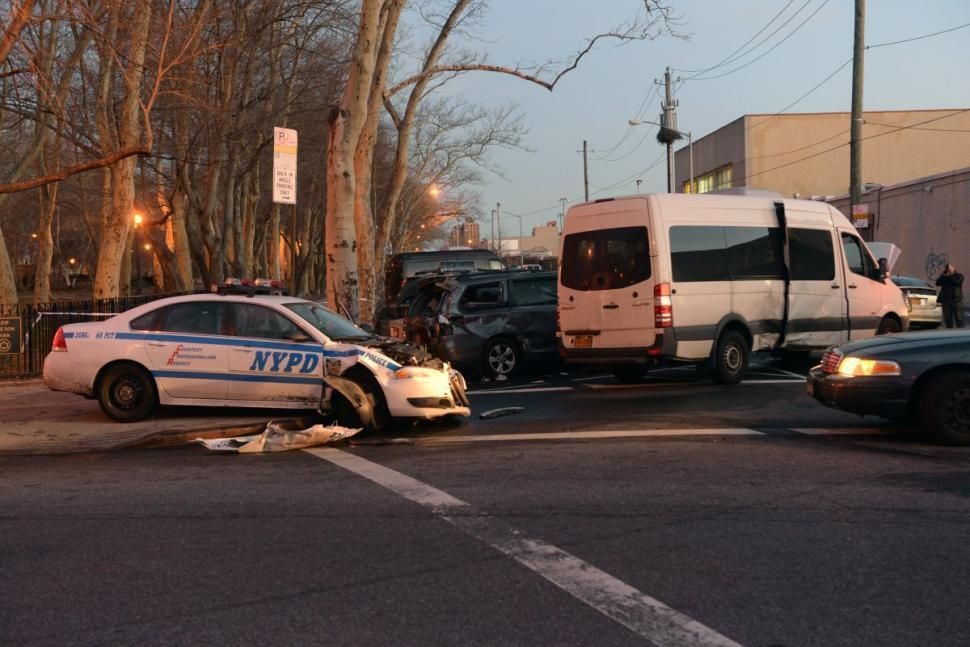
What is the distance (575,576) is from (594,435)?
4.59 m

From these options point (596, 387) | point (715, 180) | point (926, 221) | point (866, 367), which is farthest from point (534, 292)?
point (715, 180)

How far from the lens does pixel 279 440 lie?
30.6 feet

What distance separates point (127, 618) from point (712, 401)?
873 cm

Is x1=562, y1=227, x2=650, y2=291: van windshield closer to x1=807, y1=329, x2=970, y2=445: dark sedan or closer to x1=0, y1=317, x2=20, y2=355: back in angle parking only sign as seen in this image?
x1=807, y1=329, x2=970, y2=445: dark sedan

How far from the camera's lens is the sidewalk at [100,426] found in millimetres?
9875

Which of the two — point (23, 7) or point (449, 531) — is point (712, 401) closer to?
point (449, 531)

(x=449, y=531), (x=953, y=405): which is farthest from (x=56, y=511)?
(x=953, y=405)

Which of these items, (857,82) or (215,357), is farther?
(857,82)

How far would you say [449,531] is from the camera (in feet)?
19.7

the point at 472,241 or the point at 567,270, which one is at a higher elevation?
the point at 472,241

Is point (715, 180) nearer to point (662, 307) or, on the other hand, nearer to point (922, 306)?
point (922, 306)

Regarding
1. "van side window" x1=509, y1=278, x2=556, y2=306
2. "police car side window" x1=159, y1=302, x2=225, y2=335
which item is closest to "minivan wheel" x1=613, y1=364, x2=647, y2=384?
"van side window" x1=509, y1=278, x2=556, y2=306

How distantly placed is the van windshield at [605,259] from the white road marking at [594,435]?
3.42 metres

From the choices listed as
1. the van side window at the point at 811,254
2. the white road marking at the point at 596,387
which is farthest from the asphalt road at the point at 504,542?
the van side window at the point at 811,254
